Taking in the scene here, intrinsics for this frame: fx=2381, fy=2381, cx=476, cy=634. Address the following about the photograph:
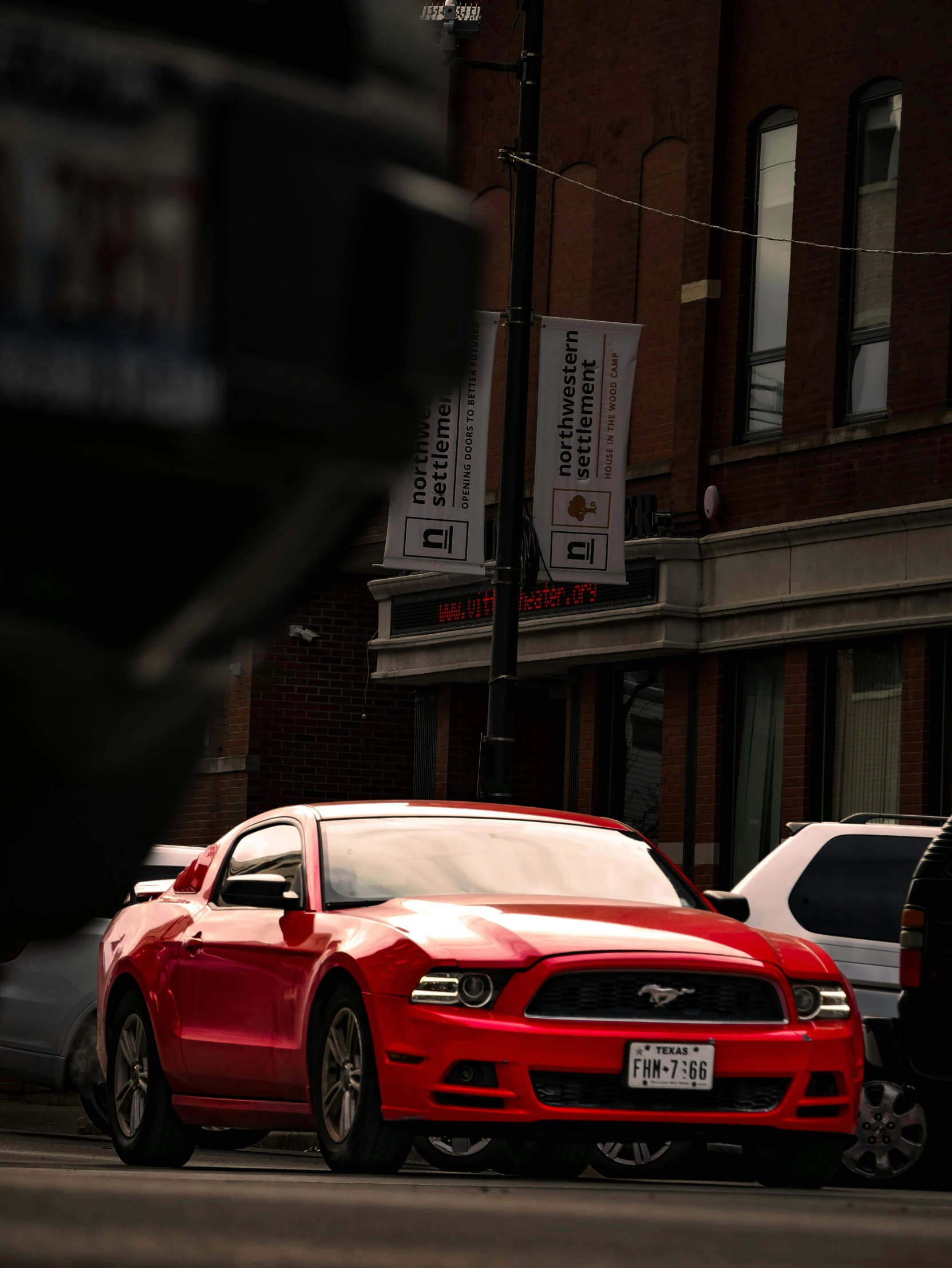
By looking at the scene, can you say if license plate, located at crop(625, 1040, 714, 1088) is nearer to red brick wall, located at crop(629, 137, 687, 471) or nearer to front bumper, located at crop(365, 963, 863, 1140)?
front bumper, located at crop(365, 963, 863, 1140)

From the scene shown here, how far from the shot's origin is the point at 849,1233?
16.2ft

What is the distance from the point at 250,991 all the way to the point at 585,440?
36.9 feet

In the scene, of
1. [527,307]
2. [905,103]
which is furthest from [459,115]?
[527,307]

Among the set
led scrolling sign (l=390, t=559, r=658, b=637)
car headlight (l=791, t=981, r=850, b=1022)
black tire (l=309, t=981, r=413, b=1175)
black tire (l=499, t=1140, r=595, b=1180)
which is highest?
led scrolling sign (l=390, t=559, r=658, b=637)

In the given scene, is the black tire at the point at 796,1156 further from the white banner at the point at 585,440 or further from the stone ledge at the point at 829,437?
the stone ledge at the point at 829,437

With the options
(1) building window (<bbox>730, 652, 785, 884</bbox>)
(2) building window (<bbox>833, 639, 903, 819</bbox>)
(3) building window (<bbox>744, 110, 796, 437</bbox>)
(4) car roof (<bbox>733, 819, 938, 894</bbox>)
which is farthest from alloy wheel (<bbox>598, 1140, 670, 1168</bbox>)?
(3) building window (<bbox>744, 110, 796, 437</bbox>)

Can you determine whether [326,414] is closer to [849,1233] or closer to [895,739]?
[849,1233]

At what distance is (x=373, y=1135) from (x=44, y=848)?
7735 millimetres

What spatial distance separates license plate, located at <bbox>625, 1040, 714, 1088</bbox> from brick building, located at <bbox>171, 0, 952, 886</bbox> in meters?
11.4

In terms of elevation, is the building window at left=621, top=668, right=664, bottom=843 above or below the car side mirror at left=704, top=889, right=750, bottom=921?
above

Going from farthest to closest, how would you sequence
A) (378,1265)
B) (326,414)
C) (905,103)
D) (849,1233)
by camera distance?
1. (905,103)
2. (849,1233)
3. (378,1265)
4. (326,414)

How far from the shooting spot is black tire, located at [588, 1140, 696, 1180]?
10539mm

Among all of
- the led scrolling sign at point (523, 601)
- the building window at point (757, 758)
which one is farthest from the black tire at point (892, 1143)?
the led scrolling sign at point (523, 601)

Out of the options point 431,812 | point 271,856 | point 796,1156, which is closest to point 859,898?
point 431,812
